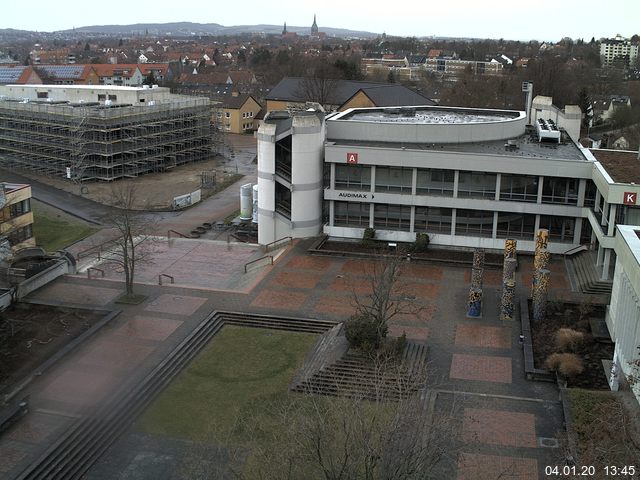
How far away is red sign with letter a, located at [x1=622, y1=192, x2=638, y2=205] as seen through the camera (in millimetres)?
33625

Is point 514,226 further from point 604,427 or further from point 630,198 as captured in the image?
point 604,427

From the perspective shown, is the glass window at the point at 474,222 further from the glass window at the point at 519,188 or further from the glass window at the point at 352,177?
the glass window at the point at 352,177

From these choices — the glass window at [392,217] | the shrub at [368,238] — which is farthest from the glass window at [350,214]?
the shrub at [368,238]

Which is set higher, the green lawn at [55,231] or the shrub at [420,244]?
the shrub at [420,244]

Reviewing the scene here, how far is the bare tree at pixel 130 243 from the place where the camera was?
33.9 metres

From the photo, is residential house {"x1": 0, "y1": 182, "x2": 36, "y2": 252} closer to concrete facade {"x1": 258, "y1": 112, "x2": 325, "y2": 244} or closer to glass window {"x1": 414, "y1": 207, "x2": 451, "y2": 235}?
concrete facade {"x1": 258, "y1": 112, "x2": 325, "y2": 244}

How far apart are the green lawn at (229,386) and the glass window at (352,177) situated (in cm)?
1419

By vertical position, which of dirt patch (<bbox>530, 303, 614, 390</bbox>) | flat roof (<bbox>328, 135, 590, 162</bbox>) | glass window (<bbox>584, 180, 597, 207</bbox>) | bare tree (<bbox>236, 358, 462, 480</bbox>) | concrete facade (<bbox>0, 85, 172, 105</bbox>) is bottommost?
dirt patch (<bbox>530, 303, 614, 390</bbox>)

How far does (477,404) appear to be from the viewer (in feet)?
81.2

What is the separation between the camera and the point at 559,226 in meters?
40.6

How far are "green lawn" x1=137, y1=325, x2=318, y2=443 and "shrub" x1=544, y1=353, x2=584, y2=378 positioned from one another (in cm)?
931

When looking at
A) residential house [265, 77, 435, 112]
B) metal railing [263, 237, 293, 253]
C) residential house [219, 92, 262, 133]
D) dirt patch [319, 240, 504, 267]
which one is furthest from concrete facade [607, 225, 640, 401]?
residential house [219, 92, 262, 133]

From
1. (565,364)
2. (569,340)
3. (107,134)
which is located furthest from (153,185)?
(565,364)

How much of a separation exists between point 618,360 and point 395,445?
13.4 m
